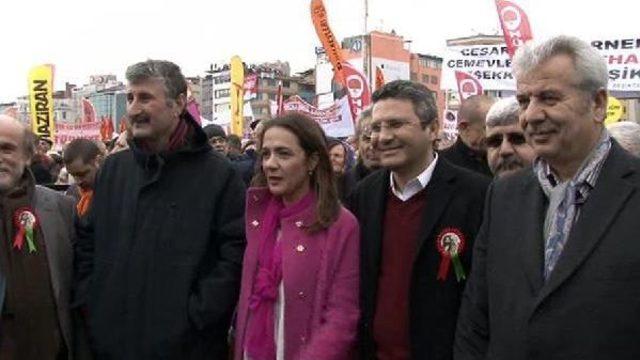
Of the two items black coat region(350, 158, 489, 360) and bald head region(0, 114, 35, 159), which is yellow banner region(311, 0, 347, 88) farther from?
black coat region(350, 158, 489, 360)

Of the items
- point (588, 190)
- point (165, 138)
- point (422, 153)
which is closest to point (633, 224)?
point (588, 190)

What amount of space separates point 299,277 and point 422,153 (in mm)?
783

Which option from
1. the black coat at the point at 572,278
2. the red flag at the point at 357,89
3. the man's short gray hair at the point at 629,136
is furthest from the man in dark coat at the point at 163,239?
the red flag at the point at 357,89

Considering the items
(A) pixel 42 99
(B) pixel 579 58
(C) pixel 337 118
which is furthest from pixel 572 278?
(A) pixel 42 99

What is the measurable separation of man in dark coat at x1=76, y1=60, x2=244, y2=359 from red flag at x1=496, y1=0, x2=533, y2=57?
901cm

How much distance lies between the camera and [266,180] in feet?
12.1

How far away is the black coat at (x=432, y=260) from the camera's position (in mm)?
3238

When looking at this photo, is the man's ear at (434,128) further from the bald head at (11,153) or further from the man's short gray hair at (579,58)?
the bald head at (11,153)

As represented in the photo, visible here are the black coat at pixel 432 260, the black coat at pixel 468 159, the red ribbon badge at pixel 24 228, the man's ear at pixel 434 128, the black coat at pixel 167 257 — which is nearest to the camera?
the black coat at pixel 432 260

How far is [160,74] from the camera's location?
3.85m

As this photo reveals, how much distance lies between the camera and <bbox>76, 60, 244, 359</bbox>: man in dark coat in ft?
12.0

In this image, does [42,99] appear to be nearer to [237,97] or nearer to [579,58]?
[237,97]

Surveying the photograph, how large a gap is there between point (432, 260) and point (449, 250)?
8 centimetres

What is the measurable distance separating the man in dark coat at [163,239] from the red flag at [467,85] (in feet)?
30.1
